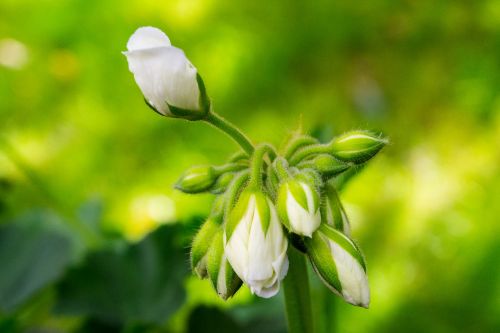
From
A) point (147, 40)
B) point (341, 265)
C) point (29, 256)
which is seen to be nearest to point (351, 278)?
point (341, 265)

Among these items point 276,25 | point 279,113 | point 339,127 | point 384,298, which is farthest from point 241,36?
point 384,298

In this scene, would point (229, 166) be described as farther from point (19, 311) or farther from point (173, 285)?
point (19, 311)

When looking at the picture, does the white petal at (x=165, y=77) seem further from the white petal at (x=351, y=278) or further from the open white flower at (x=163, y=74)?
the white petal at (x=351, y=278)

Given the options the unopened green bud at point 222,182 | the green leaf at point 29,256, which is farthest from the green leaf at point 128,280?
the unopened green bud at point 222,182

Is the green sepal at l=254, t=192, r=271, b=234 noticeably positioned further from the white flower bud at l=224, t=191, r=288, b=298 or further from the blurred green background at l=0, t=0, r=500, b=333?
the blurred green background at l=0, t=0, r=500, b=333

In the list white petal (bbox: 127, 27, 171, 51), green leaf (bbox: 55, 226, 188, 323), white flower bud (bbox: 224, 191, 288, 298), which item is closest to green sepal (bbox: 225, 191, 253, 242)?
white flower bud (bbox: 224, 191, 288, 298)

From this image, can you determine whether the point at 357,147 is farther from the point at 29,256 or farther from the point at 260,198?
the point at 29,256

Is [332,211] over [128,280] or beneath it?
over

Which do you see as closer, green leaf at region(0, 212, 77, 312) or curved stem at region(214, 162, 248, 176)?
curved stem at region(214, 162, 248, 176)
